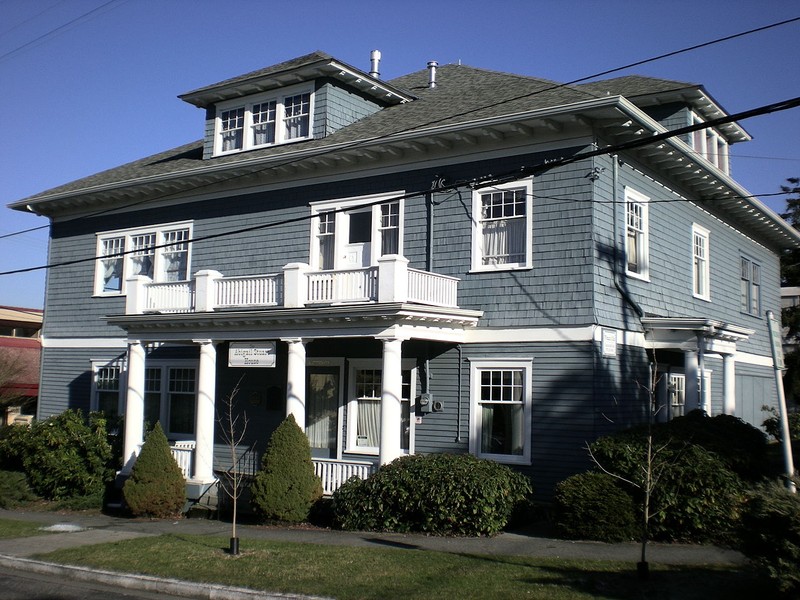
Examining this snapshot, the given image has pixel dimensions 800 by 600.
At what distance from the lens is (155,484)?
18.5 m

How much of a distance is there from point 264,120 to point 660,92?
1019cm

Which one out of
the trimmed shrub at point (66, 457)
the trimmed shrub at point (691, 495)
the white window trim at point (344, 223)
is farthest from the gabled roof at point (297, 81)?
the trimmed shrub at point (691, 495)

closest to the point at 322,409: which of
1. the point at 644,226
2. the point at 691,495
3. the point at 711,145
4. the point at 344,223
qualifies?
the point at 344,223

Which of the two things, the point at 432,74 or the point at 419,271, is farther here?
the point at 432,74

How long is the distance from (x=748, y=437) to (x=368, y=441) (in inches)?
320

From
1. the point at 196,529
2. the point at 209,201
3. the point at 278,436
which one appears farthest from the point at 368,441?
the point at 209,201

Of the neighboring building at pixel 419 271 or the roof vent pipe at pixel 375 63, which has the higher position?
the roof vent pipe at pixel 375 63

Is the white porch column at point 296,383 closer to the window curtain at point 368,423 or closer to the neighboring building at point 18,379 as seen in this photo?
the window curtain at point 368,423

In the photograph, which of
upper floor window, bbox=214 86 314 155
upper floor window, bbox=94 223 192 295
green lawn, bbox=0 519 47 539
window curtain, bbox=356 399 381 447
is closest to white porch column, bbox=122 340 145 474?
green lawn, bbox=0 519 47 539

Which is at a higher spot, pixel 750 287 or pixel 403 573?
pixel 750 287

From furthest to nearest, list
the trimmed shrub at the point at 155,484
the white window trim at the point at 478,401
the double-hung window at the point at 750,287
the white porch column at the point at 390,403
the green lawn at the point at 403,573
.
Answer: the double-hung window at the point at 750,287 < the trimmed shrub at the point at 155,484 < the white window trim at the point at 478,401 < the white porch column at the point at 390,403 < the green lawn at the point at 403,573

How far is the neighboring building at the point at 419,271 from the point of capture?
669 inches

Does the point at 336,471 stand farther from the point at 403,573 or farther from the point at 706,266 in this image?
the point at 706,266

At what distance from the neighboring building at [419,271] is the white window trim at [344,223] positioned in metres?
0.07
